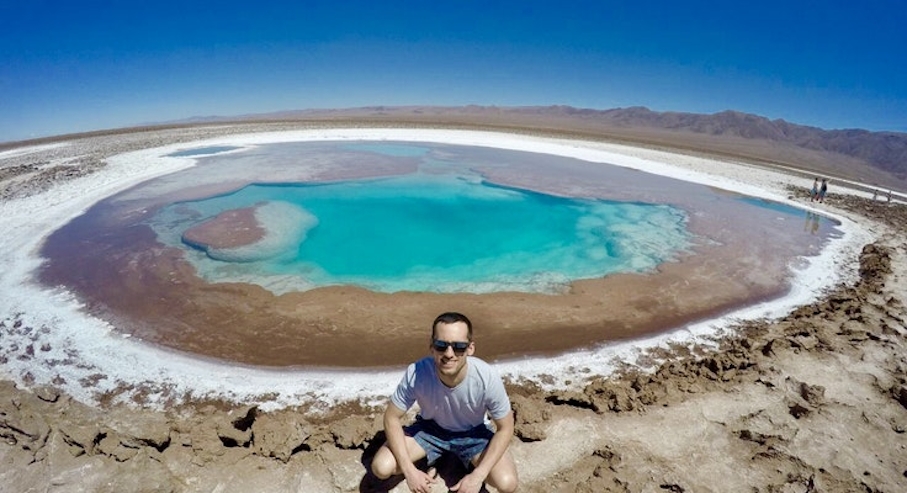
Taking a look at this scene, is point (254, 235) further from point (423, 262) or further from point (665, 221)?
point (665, 221)

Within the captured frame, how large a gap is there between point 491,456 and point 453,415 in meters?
0.34

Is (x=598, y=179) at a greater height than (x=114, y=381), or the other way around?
(x=598, y=179)

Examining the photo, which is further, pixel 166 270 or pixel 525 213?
pixel 525 213

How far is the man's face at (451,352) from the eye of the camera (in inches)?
97.7

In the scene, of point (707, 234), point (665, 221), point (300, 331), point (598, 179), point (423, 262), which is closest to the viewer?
point (300, 331)

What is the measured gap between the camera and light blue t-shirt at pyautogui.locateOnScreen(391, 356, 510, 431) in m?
2.72

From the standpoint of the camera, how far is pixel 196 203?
11320 mm

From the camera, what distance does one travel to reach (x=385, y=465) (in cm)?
285

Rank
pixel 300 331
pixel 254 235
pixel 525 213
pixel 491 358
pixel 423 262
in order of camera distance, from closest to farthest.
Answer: pixel 491 358, pixel 300 331, pixel 423 262, pixel 254 235, pixel 525 213

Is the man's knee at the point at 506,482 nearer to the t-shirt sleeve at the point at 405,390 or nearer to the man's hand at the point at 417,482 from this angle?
the man's hand at the point at 417,482

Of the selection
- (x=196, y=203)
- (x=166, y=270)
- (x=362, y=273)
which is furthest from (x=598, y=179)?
(x=166, y=270)

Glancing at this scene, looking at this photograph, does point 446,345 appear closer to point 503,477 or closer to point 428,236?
point 503,477

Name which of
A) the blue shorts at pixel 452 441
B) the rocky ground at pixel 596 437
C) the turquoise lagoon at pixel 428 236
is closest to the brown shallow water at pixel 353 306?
the turquoise lagoon at pixel 428 236

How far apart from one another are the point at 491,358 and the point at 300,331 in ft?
7.43
